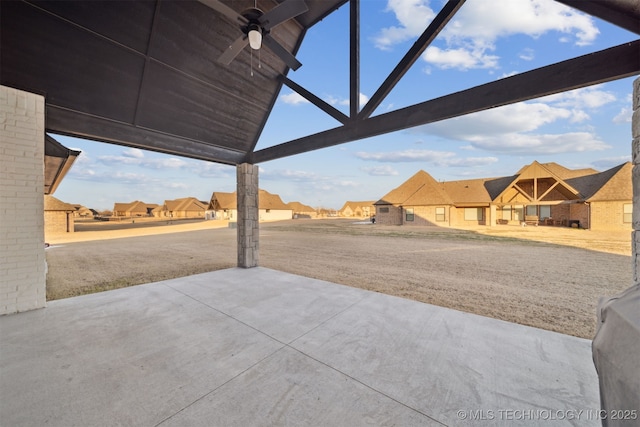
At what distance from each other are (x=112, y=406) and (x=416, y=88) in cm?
603

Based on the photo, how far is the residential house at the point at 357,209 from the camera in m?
64.0

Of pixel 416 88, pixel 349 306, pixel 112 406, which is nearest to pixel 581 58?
pixel 416 88

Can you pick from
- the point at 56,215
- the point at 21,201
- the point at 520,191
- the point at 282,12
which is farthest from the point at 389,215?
the point at 56,215

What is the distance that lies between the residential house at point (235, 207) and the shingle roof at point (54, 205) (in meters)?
21.3

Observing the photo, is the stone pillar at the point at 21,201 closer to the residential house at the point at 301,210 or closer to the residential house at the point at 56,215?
the residential house at the point at 56,215

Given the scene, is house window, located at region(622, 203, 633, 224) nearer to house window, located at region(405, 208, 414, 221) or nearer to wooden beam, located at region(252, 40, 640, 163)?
house window, located at region(405, 208, 414, 221)

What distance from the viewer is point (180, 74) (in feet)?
16.7

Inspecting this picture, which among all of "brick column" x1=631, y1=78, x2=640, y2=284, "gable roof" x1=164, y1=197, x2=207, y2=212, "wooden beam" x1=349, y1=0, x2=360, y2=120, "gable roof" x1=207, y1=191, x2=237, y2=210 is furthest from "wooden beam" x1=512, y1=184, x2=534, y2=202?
"gable roof" x1=164, y1=197, x2=207, y2=212

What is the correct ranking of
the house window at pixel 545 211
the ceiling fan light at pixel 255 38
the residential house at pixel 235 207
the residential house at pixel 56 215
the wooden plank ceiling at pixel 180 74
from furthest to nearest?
the residential house at pixel 235 207 < the house window at pixel 545 211 < the residential house at pixel 56 215 < the ceiling fan light at pixel 255 38 < the wooden plank ceiling at pixel 180 74

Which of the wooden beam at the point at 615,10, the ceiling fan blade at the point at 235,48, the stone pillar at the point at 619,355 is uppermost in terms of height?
the ceiling fan blade at the point at 235,48

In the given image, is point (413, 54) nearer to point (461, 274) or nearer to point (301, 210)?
point (461, 274)

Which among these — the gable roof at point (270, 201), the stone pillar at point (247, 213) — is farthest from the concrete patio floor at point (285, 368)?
the gable roof at point (270, 201)

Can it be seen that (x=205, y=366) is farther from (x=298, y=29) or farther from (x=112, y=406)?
(x=298, y=29)

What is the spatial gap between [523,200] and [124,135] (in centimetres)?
3165
